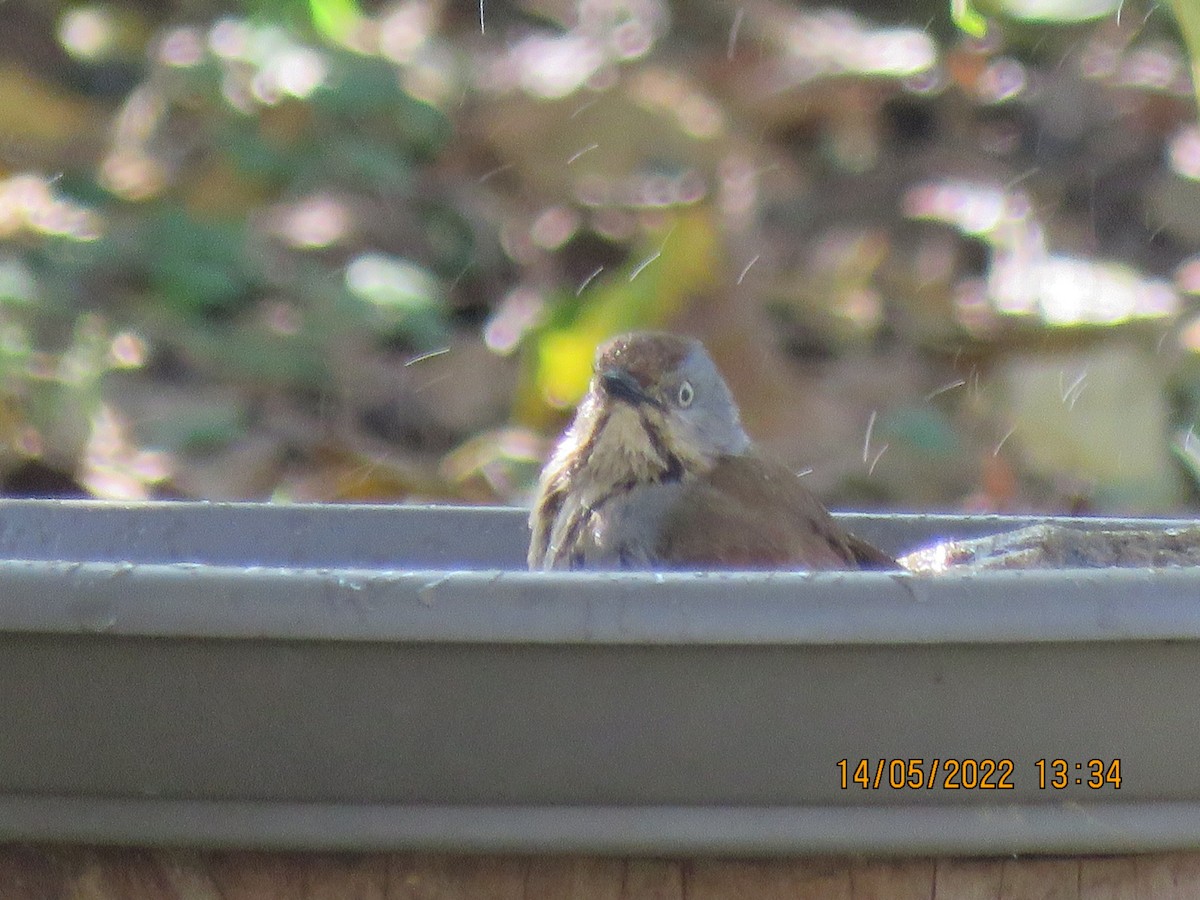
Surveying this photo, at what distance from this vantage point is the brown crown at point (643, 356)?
3568 mm

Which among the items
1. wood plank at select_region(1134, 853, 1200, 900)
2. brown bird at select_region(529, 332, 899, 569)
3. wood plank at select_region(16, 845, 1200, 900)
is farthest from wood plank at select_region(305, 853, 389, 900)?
brown bird at select_region(529, 332, 899, 569)

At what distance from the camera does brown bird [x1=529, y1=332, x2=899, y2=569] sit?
2.84 meters

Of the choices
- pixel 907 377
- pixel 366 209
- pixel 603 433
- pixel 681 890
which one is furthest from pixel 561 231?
pixel 681 890

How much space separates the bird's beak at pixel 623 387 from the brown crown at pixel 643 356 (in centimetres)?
1

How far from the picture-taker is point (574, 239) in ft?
21.4

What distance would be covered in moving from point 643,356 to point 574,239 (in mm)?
3013

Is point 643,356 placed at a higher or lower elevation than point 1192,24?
higher

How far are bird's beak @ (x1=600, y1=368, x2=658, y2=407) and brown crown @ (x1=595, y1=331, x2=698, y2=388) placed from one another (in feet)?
0.04

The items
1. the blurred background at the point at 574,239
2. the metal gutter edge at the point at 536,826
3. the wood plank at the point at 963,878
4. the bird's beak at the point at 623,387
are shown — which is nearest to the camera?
the metal gutter edge at the point at 536,826

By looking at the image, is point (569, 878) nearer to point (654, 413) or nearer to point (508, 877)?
point (508, 877)

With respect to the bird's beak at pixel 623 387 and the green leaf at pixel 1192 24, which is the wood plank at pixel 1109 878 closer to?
the green leaf at pixel 1192 24

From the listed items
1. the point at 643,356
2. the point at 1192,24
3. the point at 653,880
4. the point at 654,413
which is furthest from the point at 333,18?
the point at 653,880
